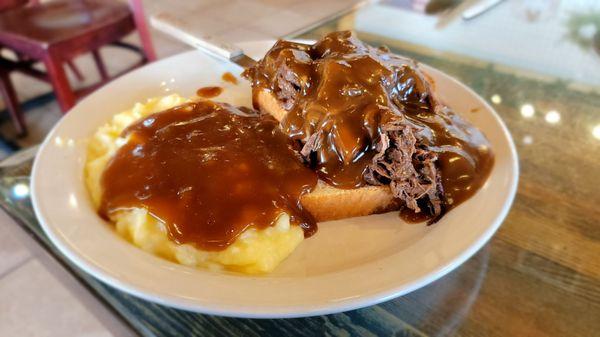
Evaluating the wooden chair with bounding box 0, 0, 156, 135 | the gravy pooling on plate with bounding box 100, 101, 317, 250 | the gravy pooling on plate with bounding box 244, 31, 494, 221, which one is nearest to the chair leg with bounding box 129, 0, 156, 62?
the wooden chair with bounding box 0, 0, 156, 135

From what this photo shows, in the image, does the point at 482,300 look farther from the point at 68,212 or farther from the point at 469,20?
the point at 469,20

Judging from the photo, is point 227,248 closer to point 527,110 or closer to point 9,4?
point 527,110

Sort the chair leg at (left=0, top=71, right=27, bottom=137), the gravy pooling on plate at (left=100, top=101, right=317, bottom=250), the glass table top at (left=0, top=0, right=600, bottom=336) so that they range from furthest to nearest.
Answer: the chair leg at (left=0, top=71, right=27, bottom=137)
the gravy pooling on plate at (left=100, top=101, right=317, bottom=250)
the glass table top at (left=0, top=0, right=600, bottom=336)

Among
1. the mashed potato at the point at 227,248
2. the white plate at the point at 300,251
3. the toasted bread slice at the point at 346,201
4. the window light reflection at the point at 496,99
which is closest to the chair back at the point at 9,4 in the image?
the white plate at the point at 300,251

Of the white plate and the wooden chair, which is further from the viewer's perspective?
the wooden chair

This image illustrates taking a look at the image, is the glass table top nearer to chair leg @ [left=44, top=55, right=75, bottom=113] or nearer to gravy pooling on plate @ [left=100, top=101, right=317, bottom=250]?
gravy pooling on plate @ [left=100, top=101, right=317, bottom=250]

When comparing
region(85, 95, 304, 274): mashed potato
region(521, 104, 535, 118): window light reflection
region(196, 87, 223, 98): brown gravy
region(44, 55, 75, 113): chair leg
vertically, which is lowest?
region(44, 55, 75, 113): chair leg

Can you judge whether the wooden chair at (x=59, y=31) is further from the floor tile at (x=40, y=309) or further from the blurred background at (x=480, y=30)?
the floor tile at (x=40, y=309)
